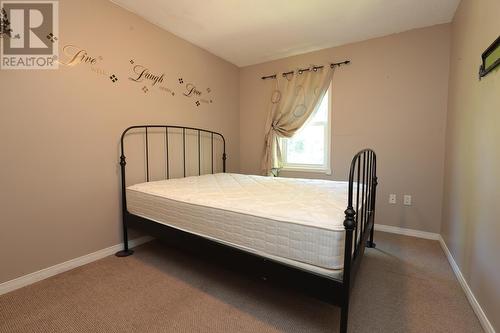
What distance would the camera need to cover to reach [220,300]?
1.56 m

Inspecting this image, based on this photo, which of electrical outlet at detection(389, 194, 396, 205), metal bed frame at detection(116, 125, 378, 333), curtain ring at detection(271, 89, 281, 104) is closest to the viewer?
metal bed frame at detection(116, 125, 378, 333)

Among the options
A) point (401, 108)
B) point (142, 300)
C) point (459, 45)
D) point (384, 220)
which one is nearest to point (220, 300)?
point (142, 300)

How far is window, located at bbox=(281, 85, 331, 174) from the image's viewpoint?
3154 mm

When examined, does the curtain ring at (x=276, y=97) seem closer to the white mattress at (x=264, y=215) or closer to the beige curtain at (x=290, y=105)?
the beige curtain at (x=290, y=105)

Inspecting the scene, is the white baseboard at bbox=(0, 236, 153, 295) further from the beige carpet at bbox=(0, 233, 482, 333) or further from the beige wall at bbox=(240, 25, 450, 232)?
the beige wall at bbox=(240, 25, 450, 232)

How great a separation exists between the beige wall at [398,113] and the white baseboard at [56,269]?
2703mm

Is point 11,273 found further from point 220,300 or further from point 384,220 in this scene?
point 384,220

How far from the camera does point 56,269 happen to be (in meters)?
1.86

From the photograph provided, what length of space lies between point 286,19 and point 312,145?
159cm

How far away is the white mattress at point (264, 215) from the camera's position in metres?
1.15

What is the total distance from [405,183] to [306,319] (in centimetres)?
209
